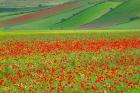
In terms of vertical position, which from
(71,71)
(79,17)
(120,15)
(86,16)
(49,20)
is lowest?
(49,20)

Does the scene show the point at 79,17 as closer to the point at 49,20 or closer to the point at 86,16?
the point at 86,16

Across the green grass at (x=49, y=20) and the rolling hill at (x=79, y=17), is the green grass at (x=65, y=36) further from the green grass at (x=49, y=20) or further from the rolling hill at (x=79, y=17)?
the green grass at (x=49, y=20)

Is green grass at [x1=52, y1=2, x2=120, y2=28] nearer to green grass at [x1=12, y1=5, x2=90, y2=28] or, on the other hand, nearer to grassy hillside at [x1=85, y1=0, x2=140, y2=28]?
green grass at [x1=12, y1=5, x2=90, y2=28]

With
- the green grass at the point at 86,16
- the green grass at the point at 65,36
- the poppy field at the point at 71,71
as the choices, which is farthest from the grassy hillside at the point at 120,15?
the poppy field at the point at 71,71

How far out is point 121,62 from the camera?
77.0ft

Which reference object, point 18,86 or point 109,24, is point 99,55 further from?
point 109,24

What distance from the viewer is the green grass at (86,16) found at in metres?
99.1

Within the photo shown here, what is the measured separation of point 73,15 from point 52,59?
271 feet

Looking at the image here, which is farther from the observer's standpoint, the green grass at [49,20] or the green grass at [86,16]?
the green grass at [49,20]

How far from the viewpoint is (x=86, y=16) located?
105062 mm

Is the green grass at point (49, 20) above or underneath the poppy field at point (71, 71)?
underneath

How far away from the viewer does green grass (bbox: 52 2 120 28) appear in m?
99.1

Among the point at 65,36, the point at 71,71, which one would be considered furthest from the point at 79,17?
the point at 71,71

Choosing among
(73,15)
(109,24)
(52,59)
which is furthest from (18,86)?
(73,15)
